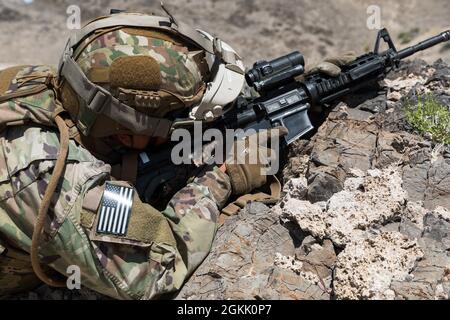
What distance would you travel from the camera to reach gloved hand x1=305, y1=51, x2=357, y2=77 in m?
4.53

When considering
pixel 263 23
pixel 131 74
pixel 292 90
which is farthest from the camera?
pixel 263 23

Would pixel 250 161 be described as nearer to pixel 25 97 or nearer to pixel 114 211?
pixel 114 211

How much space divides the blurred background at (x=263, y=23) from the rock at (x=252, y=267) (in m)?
7.41

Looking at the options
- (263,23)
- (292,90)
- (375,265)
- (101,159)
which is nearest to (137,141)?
(101,159)

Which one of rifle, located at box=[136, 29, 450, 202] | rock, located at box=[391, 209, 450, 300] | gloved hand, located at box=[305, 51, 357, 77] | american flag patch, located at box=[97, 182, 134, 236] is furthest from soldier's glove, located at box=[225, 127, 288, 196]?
rock, located at box=[391, 209, 450, 300]

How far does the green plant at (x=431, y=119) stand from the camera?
4.20 m

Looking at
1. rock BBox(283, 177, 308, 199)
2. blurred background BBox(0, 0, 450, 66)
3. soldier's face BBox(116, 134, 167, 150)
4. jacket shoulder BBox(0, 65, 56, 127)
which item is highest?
blurred background BBox(0, 0, 450, 66)

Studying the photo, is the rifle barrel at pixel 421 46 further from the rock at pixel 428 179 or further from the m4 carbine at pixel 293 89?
the rock at pixel 428 179

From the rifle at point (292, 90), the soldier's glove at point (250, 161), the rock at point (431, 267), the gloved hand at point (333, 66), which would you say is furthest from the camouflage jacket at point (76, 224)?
the gloved hand at point (333, 66)

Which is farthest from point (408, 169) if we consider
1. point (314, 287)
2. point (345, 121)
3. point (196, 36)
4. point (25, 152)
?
point (25, 152)

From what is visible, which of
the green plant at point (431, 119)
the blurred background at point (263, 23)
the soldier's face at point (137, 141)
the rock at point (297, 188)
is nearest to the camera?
the soldier's face at point (137, 141)

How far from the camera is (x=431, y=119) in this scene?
4305mm

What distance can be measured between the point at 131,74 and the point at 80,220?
2.84 ft

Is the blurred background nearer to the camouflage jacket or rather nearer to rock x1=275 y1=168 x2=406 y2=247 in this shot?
rock x1=275 y1=168 x2=406 y2=247
